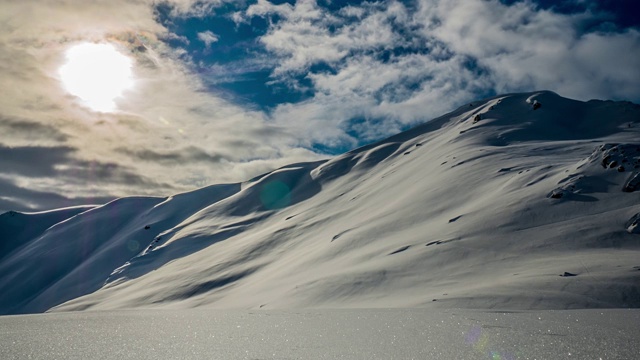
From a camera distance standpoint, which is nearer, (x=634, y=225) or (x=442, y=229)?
(x=634, y=225)

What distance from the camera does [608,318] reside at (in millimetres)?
Result: 15922

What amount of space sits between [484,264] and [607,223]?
9.56m

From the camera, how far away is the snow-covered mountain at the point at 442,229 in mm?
27617

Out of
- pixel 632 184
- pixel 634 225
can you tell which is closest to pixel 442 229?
pixel 634 225

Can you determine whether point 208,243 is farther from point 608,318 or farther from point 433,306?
point 608,318

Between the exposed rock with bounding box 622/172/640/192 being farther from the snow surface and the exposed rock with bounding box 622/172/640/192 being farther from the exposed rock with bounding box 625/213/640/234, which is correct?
the snow surface

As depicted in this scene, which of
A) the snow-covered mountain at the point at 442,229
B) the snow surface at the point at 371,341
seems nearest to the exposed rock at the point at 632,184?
the snow-covered mountain at the point at 442,229

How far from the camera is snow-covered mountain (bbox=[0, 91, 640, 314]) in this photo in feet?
90.6

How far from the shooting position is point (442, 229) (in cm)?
3981

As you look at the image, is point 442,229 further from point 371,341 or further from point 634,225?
point 371,341

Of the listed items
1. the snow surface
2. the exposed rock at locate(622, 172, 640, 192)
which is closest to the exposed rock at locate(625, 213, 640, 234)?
the exposed rock at locate(622, 172, 640, 192)

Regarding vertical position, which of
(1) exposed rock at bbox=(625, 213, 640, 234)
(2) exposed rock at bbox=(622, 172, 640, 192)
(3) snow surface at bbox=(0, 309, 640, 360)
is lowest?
(1) exposed rock at bbox=(625, 213, 640, 234)

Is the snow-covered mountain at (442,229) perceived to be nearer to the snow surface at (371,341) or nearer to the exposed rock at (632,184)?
the exposed rock at (632,184)

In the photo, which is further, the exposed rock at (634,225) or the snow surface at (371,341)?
the exposed rock at (634,225)
